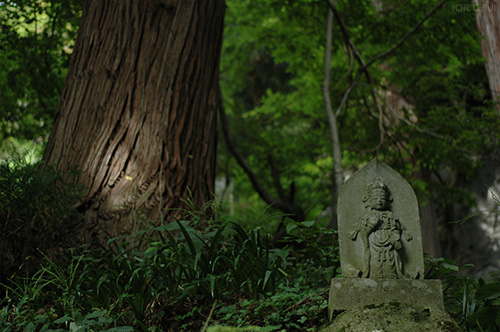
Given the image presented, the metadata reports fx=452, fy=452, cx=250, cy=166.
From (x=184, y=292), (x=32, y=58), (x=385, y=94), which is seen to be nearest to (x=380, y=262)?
(x=184, y=292)

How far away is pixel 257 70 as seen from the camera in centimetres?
1800

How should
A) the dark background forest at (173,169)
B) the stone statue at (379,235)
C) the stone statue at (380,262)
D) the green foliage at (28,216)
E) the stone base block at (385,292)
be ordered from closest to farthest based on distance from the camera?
the stone statue at (380,262) < the stone base block at (385,292) < the stone statue at (379,235) < the dark background forest at (173,169) < the green foliage at (28,216)

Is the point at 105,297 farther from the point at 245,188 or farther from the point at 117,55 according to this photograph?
the point at 245,188

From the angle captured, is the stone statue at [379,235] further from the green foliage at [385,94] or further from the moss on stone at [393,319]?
the green foliage at [385,94]

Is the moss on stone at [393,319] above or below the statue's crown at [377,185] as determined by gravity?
below

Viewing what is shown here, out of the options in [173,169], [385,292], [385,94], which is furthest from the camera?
[385,94]

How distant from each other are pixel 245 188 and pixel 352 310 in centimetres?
999

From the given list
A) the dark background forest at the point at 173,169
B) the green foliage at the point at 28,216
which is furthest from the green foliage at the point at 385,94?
the green foliage at the point at 28,216

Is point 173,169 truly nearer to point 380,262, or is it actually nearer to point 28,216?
point 28,216

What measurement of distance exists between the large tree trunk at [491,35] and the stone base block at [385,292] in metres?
4.93

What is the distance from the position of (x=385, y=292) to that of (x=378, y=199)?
24.1 inches

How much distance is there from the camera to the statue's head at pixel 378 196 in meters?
3.10

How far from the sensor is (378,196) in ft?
10.2

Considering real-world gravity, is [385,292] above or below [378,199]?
below
